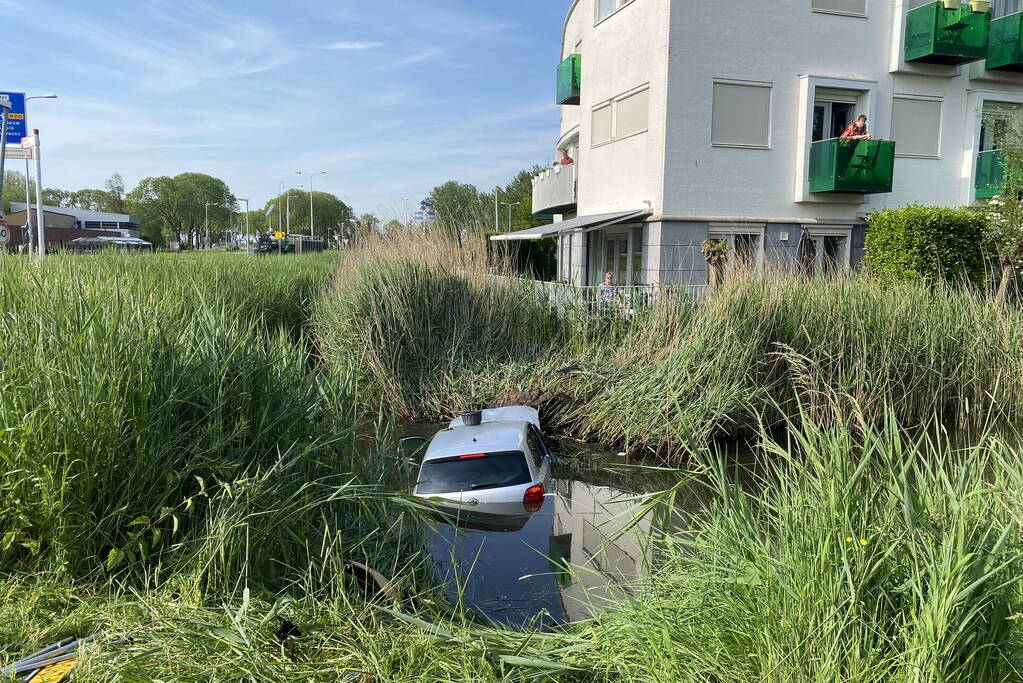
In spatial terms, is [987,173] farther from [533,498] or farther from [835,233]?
[533,498]

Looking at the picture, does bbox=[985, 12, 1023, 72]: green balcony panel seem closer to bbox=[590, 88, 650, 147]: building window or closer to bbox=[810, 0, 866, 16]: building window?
bbox=[810, 0, 866, 16]: building window

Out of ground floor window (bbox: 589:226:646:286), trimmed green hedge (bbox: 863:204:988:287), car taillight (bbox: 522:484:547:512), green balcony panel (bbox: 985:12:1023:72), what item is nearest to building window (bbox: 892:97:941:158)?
green balcony panel (bbox: 985:12:1023:72)

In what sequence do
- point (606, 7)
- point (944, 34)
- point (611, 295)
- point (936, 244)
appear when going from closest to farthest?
point (611, 295) < point (936, 244) < point (944, 34) < point (606, 7)

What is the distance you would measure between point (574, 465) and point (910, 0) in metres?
16.9

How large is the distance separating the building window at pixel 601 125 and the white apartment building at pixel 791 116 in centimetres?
42

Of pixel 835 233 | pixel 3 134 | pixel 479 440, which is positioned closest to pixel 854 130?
pixel 835 233

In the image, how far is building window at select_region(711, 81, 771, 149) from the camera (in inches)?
744

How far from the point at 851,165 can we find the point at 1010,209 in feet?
12.5

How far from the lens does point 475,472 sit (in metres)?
7.73

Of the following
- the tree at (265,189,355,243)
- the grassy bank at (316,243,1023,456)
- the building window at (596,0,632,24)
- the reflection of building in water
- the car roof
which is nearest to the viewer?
the reflection of building in water

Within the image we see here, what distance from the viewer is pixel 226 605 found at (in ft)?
11.4

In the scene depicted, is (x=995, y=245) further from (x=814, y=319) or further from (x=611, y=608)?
(x=611, y=608)

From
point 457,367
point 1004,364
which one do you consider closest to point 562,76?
point 457,367

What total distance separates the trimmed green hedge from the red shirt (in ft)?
7.04
